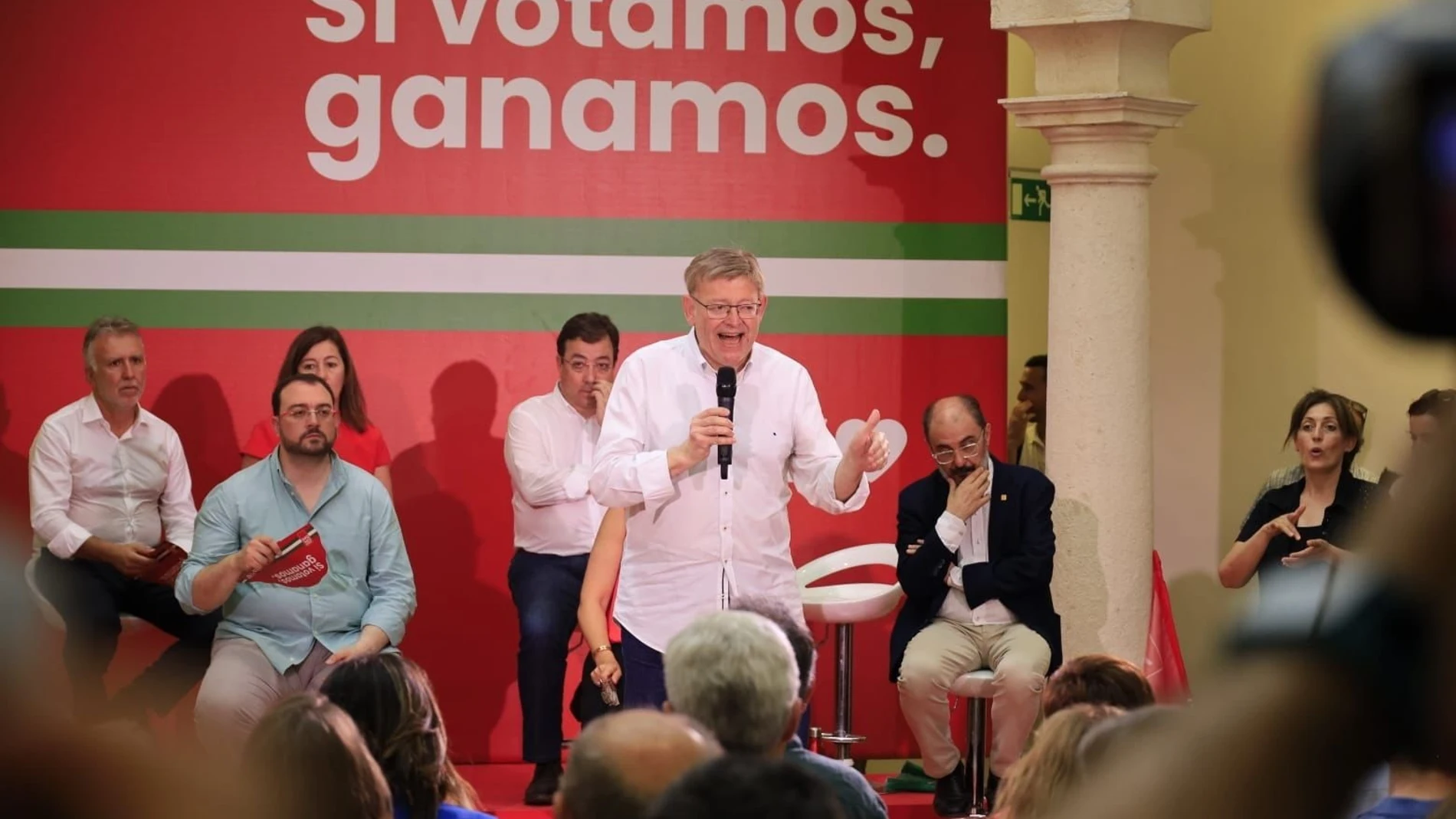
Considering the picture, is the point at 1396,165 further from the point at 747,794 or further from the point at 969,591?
the point at 969,591

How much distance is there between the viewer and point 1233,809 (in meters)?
0.44

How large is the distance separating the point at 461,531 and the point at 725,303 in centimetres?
227

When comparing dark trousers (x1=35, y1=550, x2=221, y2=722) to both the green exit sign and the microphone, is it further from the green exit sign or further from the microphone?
the green exit sign

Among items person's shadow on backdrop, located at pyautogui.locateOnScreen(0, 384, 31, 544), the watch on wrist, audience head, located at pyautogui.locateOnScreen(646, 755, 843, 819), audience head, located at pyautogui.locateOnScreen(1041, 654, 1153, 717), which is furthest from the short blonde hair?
the watch on wrist

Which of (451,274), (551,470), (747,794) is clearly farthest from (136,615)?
(747,794)

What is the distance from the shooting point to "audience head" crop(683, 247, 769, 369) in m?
4.37

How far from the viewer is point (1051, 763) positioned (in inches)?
99.6

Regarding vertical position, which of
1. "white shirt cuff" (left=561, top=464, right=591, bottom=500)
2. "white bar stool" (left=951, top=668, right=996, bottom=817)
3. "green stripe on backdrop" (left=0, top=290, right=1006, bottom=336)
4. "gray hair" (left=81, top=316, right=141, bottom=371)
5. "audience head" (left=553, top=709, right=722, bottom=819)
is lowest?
"white bar stool" (left=951, top=668, right=996, bottom=817)

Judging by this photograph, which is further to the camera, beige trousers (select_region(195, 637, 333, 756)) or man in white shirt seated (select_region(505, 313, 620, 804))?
man in white shirt seated (select_region(505, 313, 620, 804))

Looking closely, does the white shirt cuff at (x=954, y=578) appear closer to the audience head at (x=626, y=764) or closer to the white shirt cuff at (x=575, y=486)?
the white shirt cuff at (x=575, y=486)

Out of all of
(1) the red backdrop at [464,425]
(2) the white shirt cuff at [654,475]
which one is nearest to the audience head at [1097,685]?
(2) the white shirt cuff at [654,475]

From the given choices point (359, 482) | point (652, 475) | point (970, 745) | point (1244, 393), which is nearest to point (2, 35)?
point (359, 482)

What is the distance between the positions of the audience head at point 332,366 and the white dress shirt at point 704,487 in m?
1.76

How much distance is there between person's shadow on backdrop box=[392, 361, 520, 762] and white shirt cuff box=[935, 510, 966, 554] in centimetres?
161
